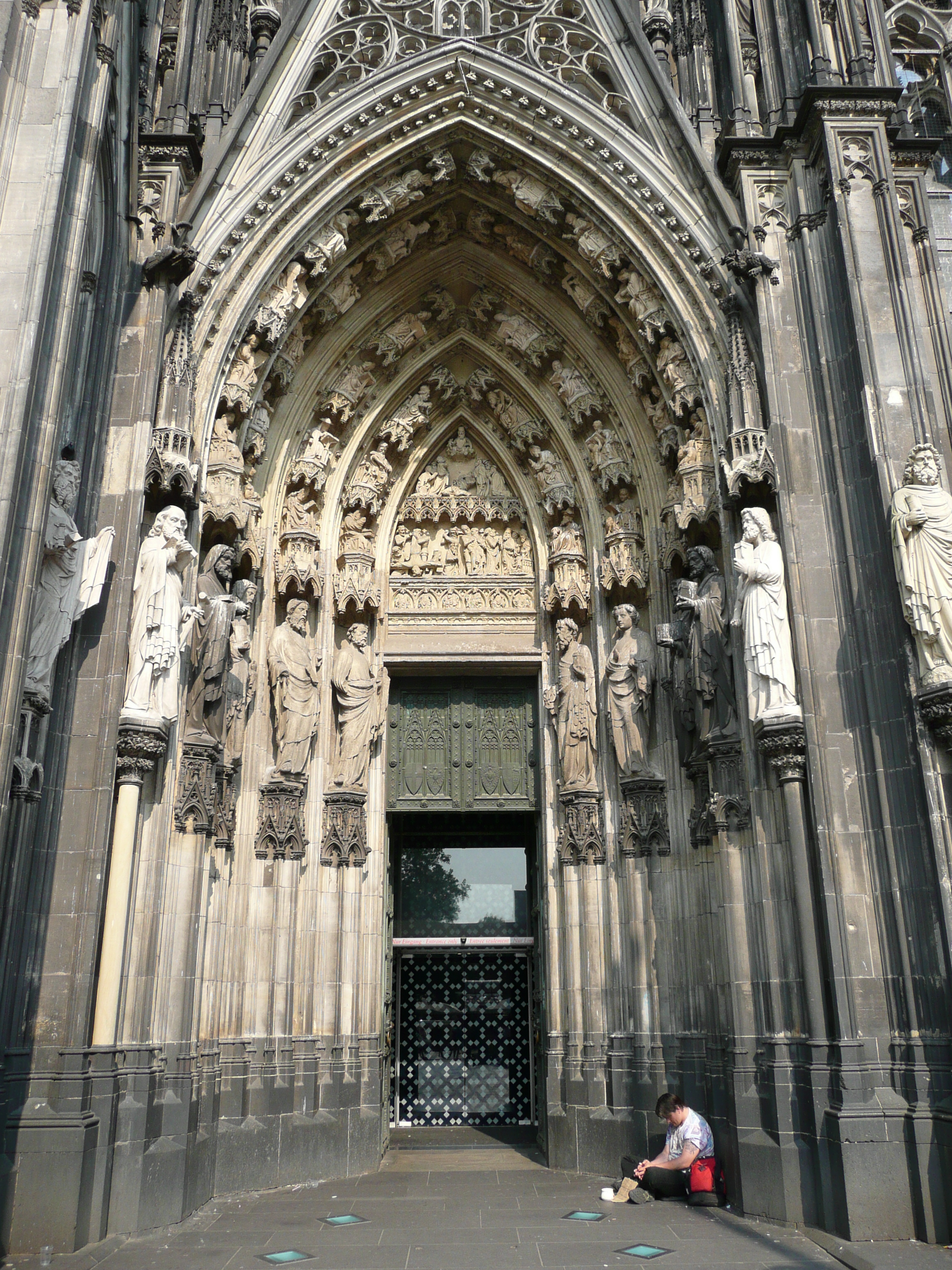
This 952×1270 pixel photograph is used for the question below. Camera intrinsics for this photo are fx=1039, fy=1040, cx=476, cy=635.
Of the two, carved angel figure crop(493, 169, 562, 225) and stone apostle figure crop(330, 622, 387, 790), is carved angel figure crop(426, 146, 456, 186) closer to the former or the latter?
carved angel figure crop(493, 169, 562, 225)

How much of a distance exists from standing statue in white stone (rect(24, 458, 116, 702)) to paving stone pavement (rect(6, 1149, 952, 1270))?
391 cm

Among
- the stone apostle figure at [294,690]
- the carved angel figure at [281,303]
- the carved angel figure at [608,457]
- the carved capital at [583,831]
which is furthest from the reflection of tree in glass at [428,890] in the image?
the carved angel figure at [281,303]

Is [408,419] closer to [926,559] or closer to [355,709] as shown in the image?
[355,709]

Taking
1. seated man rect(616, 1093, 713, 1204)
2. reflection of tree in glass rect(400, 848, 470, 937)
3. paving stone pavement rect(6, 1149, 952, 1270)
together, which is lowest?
paving stone pavement rect(6, 1149, 952, 1270)

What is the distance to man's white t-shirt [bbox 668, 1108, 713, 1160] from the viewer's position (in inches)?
318

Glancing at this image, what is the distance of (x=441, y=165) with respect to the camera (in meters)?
11.3

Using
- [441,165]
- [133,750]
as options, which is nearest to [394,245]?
[441,165]

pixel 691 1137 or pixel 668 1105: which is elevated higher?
pixel 668 1105

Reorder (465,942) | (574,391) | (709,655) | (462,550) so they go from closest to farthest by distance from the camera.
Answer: (709,655), (574,391), (465,942), (462,550)

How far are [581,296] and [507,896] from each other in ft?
23.0

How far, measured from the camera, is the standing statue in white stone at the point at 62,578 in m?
7.49

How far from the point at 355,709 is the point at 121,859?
11.8 ft

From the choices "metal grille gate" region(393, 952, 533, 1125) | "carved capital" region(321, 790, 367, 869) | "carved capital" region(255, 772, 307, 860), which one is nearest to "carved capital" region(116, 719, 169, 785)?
"carved capital" region(255, 772, 307, 860)

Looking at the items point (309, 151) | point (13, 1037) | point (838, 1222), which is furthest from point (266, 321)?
point (838, 1222)
